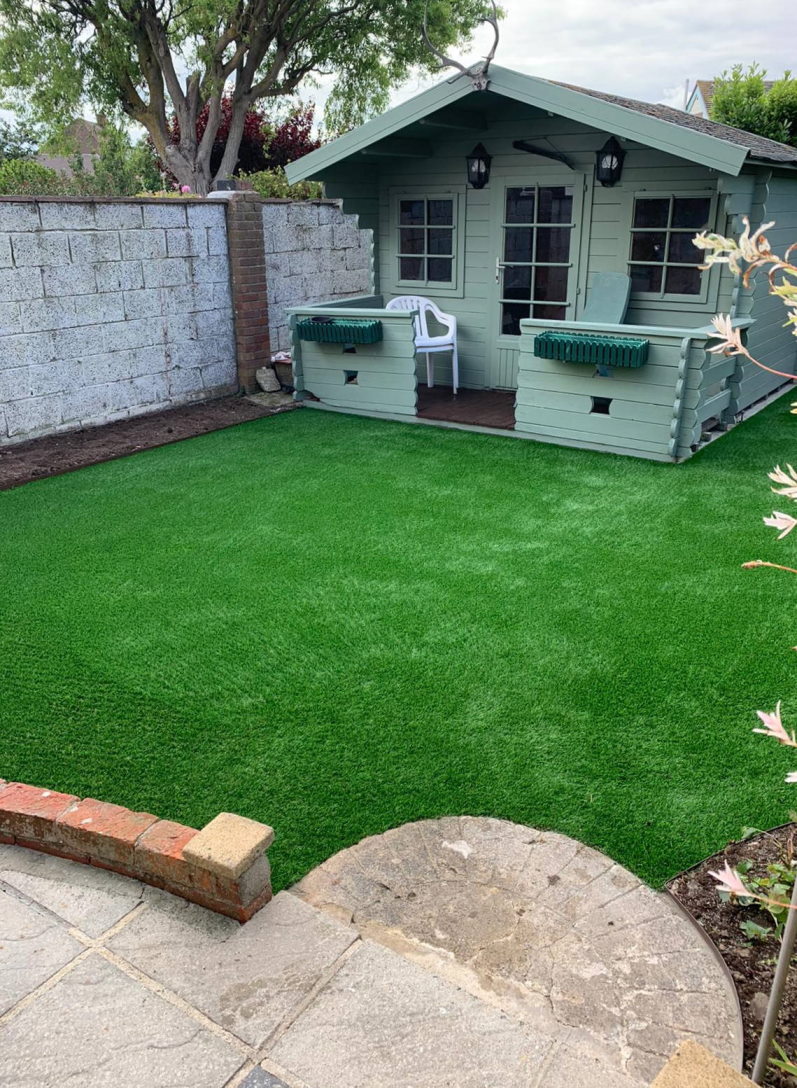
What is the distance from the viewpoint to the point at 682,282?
6918 millimetres

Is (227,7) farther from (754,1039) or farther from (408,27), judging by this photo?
(754,1039)

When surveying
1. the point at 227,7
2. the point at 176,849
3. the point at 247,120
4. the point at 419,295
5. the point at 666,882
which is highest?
the point at 227,7

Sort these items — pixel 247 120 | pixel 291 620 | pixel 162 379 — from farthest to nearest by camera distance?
Result: pixel 247 120
pixel 162 379
pixel 291 620

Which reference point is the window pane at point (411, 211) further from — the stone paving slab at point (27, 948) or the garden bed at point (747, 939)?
the stone paving slab at point (27, 948)

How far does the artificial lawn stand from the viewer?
2793 millimetres

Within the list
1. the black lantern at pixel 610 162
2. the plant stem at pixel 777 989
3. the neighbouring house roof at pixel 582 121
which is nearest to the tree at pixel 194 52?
the neighbouring house roof at pixel 582 121

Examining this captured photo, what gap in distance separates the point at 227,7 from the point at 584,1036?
19.9 meters

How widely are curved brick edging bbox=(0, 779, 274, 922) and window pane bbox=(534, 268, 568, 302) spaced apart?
6.37 meters

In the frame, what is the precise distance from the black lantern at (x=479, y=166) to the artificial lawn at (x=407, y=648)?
308 centimetres

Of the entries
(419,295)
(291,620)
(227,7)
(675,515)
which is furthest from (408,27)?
(291,620)

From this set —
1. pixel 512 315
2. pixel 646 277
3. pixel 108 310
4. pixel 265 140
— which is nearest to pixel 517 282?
pixel 512 315

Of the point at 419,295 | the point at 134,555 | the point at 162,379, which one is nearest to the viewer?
the point at 134,555

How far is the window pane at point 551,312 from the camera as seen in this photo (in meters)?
7.64

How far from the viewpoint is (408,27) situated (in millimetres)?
19828
